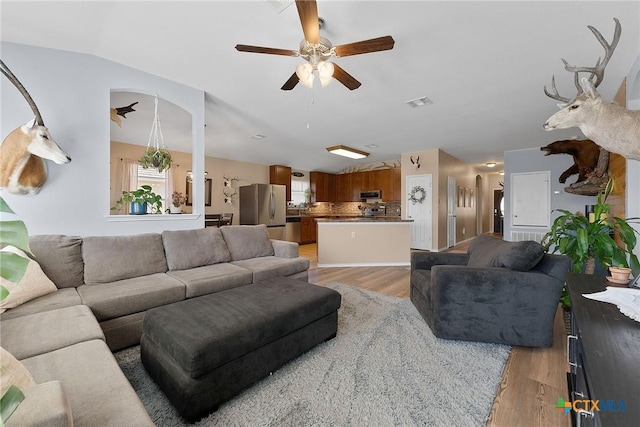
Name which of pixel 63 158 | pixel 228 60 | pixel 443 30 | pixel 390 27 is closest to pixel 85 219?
pixel 63 158

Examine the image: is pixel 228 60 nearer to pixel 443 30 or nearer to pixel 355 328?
pixel 443 30

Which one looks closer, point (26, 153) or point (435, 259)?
point (26, 153)

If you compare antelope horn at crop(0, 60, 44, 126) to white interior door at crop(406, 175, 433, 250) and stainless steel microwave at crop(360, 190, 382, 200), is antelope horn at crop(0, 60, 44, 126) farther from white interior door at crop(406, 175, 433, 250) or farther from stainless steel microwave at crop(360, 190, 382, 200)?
stainless steel microwave at crop(360, 190, 382, 200)

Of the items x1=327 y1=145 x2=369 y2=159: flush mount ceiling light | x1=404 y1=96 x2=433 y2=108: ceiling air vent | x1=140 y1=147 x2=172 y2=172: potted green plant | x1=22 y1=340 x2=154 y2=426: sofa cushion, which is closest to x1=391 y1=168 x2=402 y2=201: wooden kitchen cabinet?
x1=327 y1=145 x2=369 y2=159: flush mount ceiling light

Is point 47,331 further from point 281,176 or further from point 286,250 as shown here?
point 281,176

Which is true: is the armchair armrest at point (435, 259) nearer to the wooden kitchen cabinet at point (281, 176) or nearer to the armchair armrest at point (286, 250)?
the armchair armrest at point (286, 250)

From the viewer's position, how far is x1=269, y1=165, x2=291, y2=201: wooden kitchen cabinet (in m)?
7.48

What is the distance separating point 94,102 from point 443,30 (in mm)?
3315

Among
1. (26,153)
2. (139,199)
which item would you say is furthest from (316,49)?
(26,153)

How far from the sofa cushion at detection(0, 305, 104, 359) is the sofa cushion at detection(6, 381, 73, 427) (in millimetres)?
766

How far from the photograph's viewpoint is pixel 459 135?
16.6 feet

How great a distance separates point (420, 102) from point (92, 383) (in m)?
4.07

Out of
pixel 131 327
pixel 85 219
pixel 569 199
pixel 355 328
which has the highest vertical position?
pixel 569 199

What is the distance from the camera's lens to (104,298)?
1.91m
